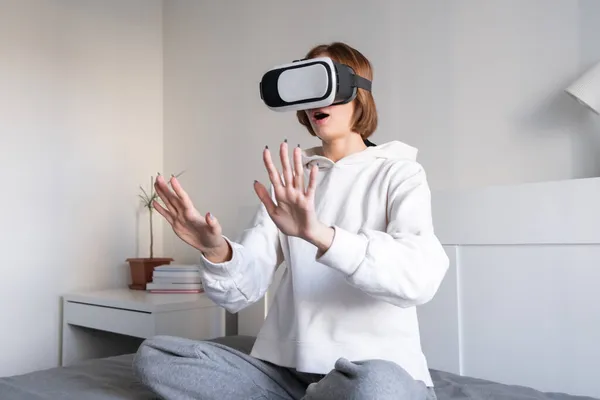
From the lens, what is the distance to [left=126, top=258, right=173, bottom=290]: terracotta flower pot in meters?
2.11

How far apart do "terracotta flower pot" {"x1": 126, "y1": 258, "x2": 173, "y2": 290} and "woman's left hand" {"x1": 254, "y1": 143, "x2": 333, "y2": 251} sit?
1422mm

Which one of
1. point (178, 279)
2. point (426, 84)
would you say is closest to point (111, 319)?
point (178, 279)

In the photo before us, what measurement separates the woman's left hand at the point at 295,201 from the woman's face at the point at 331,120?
266 mm

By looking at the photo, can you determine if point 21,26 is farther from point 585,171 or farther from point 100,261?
point 585,171

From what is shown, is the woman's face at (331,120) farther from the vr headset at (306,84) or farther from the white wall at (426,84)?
the white wall at (426,84)

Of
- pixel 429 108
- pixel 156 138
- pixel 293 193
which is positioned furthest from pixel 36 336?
pixel 293 193

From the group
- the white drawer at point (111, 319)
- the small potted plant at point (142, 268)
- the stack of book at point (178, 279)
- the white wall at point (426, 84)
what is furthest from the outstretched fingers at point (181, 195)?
the small potted plant at point (142, 268)

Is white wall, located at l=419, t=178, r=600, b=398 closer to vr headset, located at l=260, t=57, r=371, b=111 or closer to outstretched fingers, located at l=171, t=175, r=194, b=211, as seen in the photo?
vr headset, located at l=260, t=57, r=371, b=111

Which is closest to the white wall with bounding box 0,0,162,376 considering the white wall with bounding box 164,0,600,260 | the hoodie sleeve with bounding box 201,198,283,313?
the white wall with bounding box 164,0,600,260

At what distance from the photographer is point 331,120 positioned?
40.3 inches

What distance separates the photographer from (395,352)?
91 cm

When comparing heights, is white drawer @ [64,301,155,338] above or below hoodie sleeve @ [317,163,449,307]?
below

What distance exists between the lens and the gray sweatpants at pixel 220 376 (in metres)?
0.81

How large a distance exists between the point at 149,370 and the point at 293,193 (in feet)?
1.24
